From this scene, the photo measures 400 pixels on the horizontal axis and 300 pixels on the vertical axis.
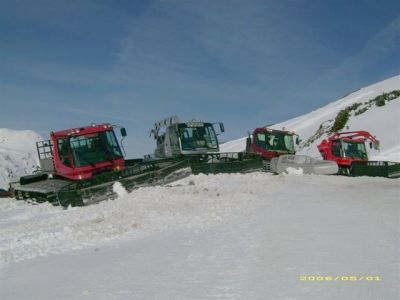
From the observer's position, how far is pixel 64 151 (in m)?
15.0

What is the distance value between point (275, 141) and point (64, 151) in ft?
36.1

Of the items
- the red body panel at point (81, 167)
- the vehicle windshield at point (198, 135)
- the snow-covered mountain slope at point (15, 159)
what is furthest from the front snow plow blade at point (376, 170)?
the snow-covered mountain slope at point (15, 159)

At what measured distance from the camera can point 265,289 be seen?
420cm

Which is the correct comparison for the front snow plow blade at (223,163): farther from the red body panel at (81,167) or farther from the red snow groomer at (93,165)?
the red body panel at (81,167)

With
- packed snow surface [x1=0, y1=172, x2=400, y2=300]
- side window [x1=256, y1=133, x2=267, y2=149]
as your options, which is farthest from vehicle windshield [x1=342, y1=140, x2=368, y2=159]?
packed snow surface [x1=0, y1=172, x2=400, y2=300]

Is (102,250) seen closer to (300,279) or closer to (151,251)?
(151,251)

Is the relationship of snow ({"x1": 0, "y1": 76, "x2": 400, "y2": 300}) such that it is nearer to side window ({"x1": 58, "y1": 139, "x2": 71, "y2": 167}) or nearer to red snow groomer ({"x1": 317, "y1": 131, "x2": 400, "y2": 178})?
side window ({"x1": 58, "y1": 139, "x2": 71, "y2": 167})

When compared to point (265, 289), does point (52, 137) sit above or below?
above

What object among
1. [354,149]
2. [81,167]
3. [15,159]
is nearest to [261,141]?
[354,149]

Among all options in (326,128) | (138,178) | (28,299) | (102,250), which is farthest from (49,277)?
(326,128)

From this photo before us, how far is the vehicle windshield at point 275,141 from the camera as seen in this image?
21.8 metres

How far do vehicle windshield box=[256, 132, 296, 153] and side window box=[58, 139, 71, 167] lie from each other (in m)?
10.2

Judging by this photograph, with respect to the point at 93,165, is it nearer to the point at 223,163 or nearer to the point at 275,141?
the point at 223,163

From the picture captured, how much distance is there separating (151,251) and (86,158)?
9434 mm
